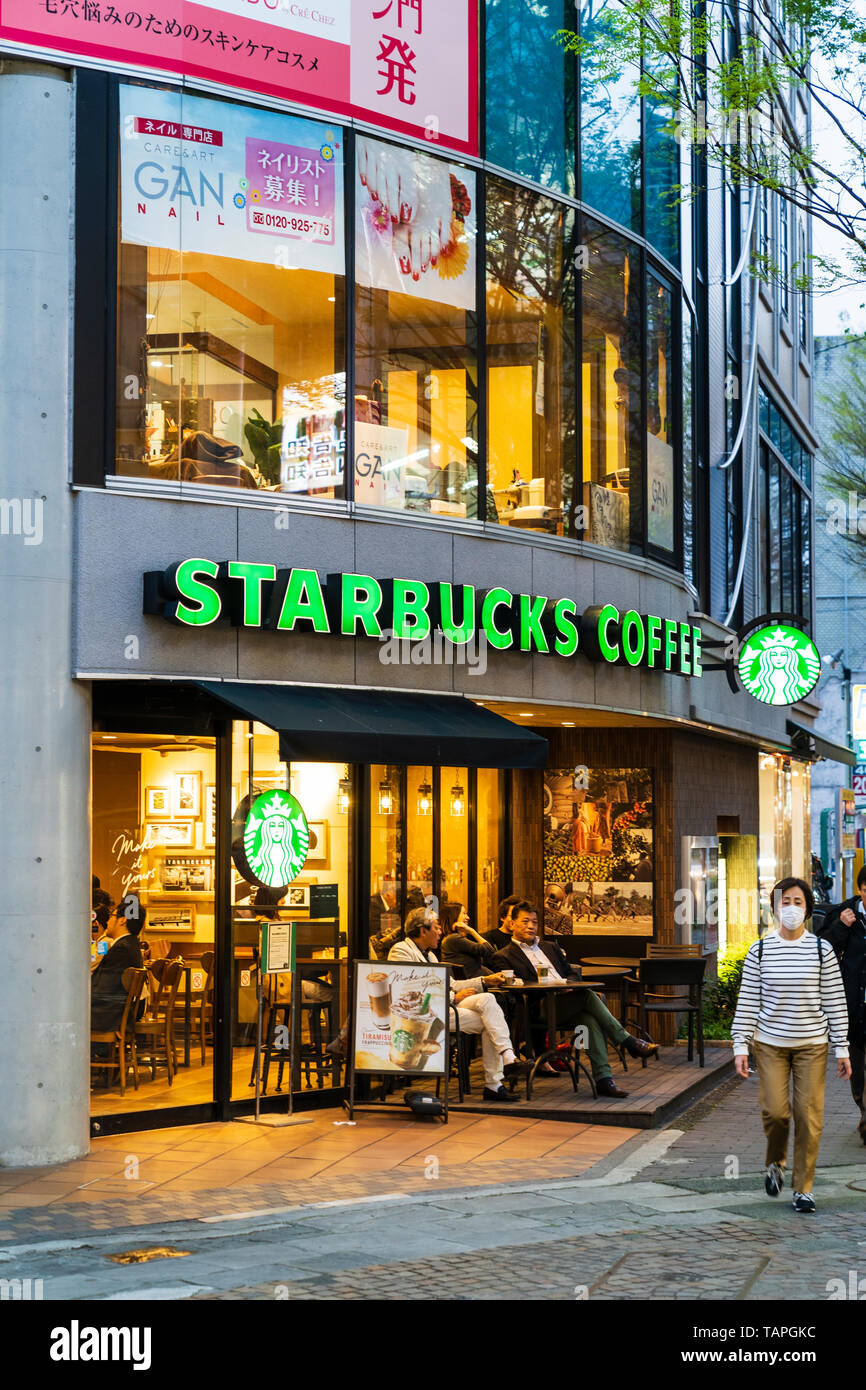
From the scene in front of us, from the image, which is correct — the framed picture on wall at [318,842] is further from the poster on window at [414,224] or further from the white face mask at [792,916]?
the white face mask at [792,916]

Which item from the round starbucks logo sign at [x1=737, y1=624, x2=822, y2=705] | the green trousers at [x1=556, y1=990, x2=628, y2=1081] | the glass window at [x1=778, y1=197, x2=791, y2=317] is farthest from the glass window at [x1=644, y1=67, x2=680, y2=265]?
the glass window at [x1=778, y1=197, x2=791, y2=317]

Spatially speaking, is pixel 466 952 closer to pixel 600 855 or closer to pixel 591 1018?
pixel 591 1018

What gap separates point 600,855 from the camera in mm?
17172

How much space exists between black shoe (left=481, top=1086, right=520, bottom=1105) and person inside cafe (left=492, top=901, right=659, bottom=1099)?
0.68 metres

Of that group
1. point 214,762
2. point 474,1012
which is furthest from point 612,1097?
point 214,762

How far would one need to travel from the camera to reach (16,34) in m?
11.1

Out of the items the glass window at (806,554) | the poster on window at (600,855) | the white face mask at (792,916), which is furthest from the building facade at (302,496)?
the glass window at (806,554)

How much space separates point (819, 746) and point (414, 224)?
15.3m

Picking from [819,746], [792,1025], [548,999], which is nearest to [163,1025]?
[548,999]

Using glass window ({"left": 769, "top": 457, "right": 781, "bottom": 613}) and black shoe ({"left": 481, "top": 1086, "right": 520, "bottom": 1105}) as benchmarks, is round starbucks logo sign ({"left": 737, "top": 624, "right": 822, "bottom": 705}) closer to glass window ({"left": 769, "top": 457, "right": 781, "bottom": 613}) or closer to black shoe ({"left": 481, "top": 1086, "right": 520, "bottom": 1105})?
black shoe ({"left": 481, "top": 1086, "right": 520, "bottom": 1105})

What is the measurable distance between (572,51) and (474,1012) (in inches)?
345

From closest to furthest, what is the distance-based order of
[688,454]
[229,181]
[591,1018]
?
[229,181], [591,1018], [688,454]

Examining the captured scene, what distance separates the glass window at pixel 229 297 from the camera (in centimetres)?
1156
